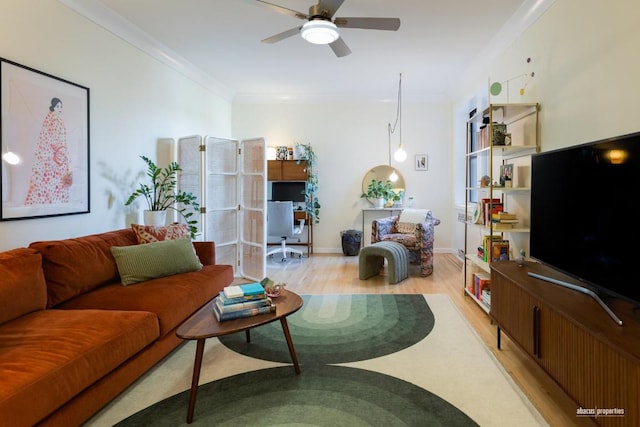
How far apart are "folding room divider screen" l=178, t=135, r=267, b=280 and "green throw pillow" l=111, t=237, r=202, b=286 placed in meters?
1.39

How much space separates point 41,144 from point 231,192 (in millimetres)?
2207

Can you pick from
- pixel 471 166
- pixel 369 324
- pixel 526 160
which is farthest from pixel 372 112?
pixel 369 324

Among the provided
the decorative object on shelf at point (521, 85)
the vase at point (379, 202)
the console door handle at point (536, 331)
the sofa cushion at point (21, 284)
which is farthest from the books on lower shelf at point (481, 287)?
the sofa cushion at point (21, 284)

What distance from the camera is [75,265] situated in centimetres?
249

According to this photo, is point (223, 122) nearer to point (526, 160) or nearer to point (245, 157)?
point (245, 157)

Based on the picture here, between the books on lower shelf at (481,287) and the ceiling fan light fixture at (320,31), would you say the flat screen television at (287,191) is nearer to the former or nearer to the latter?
the books on lower shelf at (481,287)

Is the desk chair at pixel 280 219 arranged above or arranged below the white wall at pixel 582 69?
A: below

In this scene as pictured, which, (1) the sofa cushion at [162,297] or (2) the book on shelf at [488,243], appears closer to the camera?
(1) the sofa cushion at [162,297]

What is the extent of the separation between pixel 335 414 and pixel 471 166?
16.1 feet

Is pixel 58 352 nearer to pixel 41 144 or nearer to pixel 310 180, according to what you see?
pixel 41 144

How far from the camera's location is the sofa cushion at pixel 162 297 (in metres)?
2.35

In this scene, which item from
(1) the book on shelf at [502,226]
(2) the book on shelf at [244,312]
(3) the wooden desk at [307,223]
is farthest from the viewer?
(3) the wooden desk at [307,223]

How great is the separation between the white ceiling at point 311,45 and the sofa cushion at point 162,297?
83.2 inches

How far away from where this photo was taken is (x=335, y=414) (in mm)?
1906
